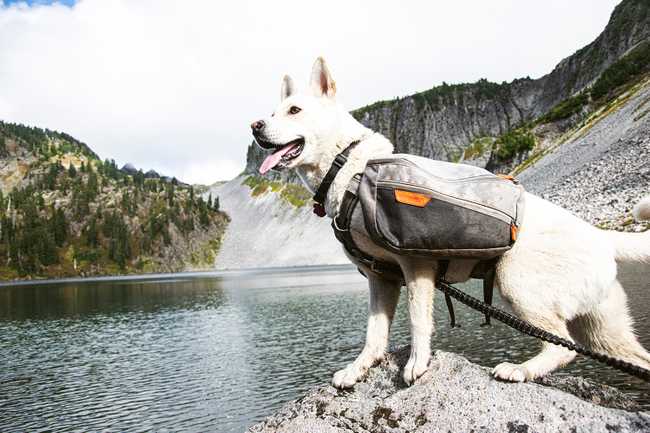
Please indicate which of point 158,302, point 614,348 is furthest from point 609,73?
point 614,348

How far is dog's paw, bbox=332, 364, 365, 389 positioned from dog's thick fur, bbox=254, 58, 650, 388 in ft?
0.04

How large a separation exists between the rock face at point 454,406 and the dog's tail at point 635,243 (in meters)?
1.39

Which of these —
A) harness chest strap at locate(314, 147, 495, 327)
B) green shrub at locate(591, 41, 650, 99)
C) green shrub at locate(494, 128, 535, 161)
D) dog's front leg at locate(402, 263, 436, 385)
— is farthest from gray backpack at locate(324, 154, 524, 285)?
green shrub at locate(494, 128, 535, 161)

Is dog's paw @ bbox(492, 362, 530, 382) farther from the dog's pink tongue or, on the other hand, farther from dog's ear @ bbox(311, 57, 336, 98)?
dog's ear @ bbox(311, 57, 336, 98)

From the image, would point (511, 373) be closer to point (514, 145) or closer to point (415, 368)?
point (415, 368)

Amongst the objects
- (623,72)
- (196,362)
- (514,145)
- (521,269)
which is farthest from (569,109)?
(521,269)

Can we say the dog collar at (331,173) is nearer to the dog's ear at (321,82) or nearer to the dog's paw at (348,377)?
the dog's ear at (321,82)

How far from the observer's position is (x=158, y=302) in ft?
201

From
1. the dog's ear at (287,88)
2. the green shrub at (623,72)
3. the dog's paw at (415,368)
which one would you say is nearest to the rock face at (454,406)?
the dog's paw at (415,368)

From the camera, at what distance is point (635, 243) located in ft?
14.9

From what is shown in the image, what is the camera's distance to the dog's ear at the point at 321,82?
5.40 m

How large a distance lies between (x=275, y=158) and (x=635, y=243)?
3.74 metres

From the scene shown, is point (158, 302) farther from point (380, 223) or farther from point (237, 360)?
point (380, 223)

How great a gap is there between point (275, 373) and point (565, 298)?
1855 centimetres
